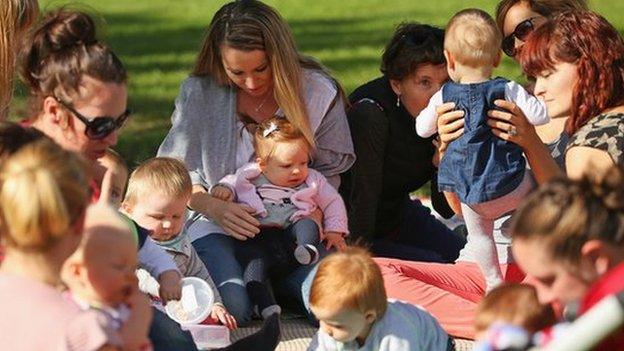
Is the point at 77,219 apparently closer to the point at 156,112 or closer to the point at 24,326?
the point at 24,326

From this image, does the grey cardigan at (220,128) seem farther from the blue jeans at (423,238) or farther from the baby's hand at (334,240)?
the blue jeans at (423,238)

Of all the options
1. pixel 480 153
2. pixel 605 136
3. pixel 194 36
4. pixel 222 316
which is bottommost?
pixel 194 36

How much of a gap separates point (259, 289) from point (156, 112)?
Result: 5.34 metres

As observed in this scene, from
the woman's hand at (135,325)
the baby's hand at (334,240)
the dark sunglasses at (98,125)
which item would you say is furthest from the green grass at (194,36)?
the woman's hand at (135,325)

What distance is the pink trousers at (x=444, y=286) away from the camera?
18.3 ft

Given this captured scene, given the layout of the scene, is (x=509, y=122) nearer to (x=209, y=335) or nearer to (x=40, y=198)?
(x=209, y=335)

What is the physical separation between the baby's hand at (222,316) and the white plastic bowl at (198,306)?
3cm

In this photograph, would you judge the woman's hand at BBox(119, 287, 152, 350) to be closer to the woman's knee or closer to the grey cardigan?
the woman's knee

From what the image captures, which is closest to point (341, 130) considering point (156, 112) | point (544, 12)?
point (544, 12)

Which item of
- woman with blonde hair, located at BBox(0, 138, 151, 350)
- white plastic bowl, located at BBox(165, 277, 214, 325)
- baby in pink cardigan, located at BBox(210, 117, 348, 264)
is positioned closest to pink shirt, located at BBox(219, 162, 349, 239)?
baby in pink cardigan, located at BBox(210, 117, 348, 264)

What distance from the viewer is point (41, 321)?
3.26 meters

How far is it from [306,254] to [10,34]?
1381 mm

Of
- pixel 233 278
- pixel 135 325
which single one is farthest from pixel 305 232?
pixel 135 325

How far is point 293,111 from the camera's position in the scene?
576cm
